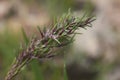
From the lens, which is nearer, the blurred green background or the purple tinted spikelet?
the purple tinted spikelet

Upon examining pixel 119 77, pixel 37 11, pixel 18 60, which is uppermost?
pixel 18 60

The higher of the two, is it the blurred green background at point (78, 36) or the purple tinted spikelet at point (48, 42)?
the purple tinted spikelet at point (48, 42)

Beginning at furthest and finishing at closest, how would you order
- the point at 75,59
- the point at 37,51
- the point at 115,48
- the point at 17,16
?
the point at 17,16, the point at 115,48, the point at 75,59, the point at 37,51

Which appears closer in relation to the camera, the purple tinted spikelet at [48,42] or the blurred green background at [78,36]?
the purple tinted spikelet at [48,42]

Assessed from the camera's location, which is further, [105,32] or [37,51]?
[105,32]

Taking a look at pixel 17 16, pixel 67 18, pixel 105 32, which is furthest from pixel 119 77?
pixel 67 18

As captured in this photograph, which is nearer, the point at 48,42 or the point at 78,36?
the point at 48,42

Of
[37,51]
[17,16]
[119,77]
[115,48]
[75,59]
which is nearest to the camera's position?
[37,51]

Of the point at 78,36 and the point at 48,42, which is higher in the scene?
the point at 48,42

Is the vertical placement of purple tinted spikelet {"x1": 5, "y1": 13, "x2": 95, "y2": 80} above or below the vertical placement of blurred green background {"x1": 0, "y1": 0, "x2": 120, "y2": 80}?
above

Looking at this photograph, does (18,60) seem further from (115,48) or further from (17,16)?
(17,16)

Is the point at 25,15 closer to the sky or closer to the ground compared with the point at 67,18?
closer to the ground
